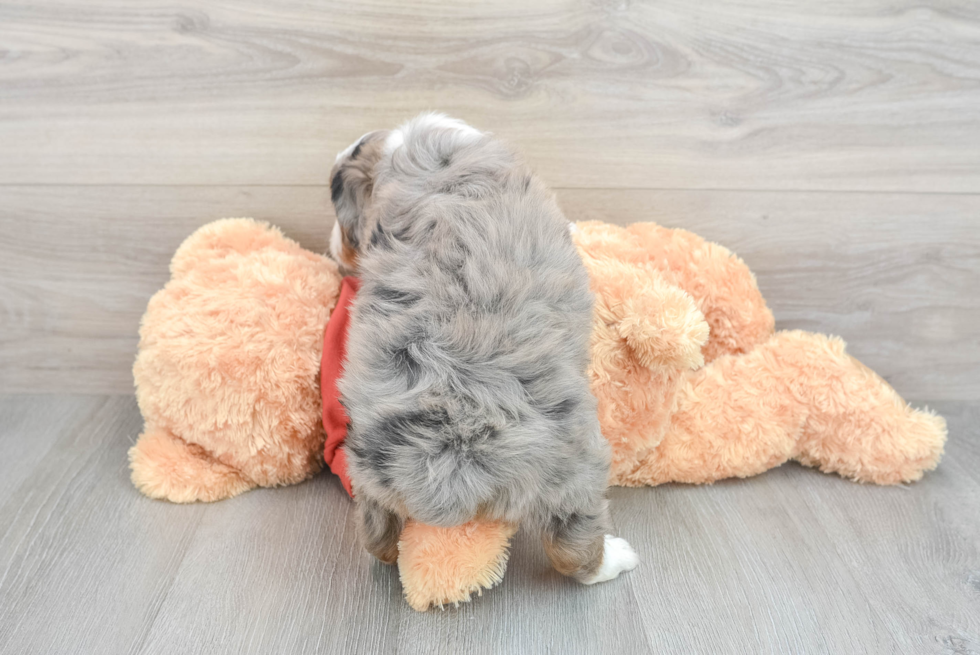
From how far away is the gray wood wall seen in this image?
1105 mm

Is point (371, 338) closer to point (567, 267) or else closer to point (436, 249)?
point (436, 249)

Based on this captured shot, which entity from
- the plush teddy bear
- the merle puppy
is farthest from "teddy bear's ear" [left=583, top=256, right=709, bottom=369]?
the merle puppy

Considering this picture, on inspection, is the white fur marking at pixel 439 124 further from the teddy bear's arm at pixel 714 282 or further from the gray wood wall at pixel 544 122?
the teddy bear's arm at pixel 714 282

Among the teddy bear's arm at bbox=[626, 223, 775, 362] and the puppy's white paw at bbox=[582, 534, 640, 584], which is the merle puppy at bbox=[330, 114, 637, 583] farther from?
the teddy bear's arm at bbox=[626, 223, 775, 362]

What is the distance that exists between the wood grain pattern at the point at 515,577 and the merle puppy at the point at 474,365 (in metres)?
0.10

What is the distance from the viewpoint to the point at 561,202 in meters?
1.20

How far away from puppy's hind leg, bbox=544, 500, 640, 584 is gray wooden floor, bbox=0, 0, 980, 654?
0.04 meters

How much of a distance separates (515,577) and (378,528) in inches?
8.1

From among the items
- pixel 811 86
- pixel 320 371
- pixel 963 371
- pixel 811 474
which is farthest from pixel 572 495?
pixel 963 371

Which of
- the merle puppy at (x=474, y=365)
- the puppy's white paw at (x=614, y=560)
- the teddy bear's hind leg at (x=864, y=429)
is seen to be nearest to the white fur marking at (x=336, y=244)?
the merle puppy at (x=474, y=365)

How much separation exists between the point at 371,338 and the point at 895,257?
1.03 m

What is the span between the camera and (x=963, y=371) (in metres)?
1.34

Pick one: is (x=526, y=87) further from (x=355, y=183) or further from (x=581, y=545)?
(x=581, y=545)

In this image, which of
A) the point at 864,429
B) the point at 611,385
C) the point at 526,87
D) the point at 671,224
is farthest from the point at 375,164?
the point at 864,429
